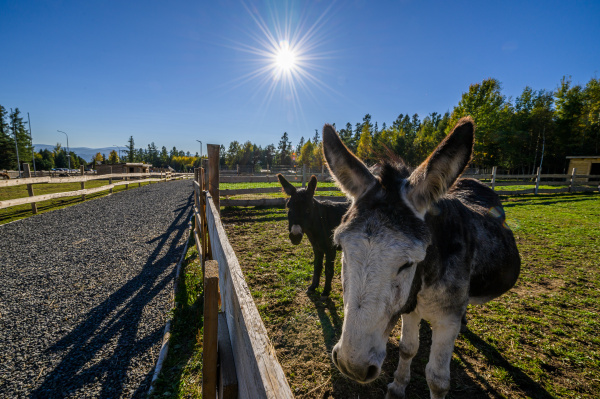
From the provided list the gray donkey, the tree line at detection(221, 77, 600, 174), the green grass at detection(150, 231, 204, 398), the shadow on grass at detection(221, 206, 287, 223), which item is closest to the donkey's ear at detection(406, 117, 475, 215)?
the gray donkey

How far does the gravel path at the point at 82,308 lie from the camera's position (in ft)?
8.95

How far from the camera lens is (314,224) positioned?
475 centimetres

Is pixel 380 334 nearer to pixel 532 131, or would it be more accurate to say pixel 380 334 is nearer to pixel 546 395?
pixel 546 395

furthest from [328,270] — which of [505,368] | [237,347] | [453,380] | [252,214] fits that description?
[252,214]

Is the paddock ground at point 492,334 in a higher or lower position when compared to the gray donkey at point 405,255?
lower

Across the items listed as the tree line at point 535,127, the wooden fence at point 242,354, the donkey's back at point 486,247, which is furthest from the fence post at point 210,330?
the tree line at point 535,127

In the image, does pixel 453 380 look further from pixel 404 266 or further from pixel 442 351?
pixel 404 266

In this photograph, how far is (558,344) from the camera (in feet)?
10.7

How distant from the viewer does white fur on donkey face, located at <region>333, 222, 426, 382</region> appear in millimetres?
1293

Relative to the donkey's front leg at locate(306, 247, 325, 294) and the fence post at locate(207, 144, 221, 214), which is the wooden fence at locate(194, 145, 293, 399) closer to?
the donkey's front leg at locate(306, 247, 325, 294)

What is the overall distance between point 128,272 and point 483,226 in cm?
659

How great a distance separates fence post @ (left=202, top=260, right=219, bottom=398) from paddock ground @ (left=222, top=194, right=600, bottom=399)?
1360 mm

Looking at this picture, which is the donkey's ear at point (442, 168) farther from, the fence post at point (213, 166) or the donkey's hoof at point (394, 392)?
the fence post at point (213, 166)

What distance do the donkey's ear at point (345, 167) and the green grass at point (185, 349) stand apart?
2.63 m
